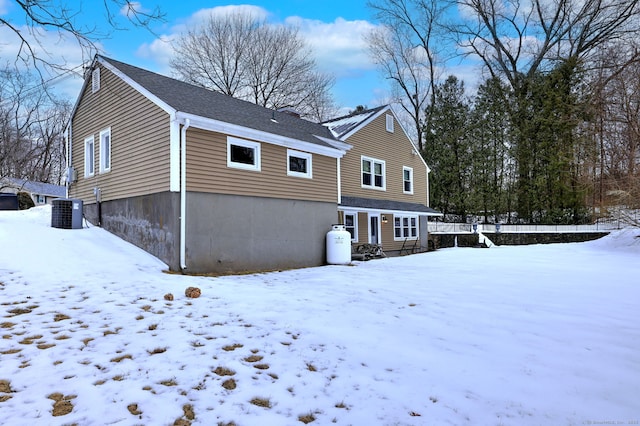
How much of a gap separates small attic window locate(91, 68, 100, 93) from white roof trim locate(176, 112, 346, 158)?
5056 mm

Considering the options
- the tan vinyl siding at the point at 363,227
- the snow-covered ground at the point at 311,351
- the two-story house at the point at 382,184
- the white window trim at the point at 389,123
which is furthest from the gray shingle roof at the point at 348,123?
the snow-covered ground at the point at 311,351

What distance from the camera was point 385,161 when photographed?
17844 millimetres

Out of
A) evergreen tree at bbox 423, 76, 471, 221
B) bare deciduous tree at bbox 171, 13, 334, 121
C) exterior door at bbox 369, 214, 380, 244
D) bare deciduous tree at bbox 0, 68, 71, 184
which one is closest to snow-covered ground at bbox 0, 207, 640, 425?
exterior door at bbox 369, 214, 380, 244

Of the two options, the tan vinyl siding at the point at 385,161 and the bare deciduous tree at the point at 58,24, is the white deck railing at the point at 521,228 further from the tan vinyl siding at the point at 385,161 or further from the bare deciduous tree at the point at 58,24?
the bare deciduous tree at the point at 58,24

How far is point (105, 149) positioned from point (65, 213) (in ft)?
8.15

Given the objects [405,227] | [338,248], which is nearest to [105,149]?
[338,248]

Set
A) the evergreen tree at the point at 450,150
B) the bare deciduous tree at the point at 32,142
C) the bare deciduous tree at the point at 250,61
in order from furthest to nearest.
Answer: the bare deciduous tree at the point at 250,61
the evergreen tree at the point at 450,150
the bare deciduous tree at the point at 32,142

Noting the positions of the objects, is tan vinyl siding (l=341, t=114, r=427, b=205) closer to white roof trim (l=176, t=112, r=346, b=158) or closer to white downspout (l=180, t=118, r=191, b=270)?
white roof trim (l=176, t=112, r=346, b=158)

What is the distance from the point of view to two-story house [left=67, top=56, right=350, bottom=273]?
9234mm

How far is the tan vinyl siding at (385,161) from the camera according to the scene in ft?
52.3

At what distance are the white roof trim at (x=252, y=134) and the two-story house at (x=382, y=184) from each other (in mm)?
2453

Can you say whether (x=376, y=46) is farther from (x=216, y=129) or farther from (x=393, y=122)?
(x=216, y=129)

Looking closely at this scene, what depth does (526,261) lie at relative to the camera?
38.7 ft

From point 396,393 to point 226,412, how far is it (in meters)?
1.36
